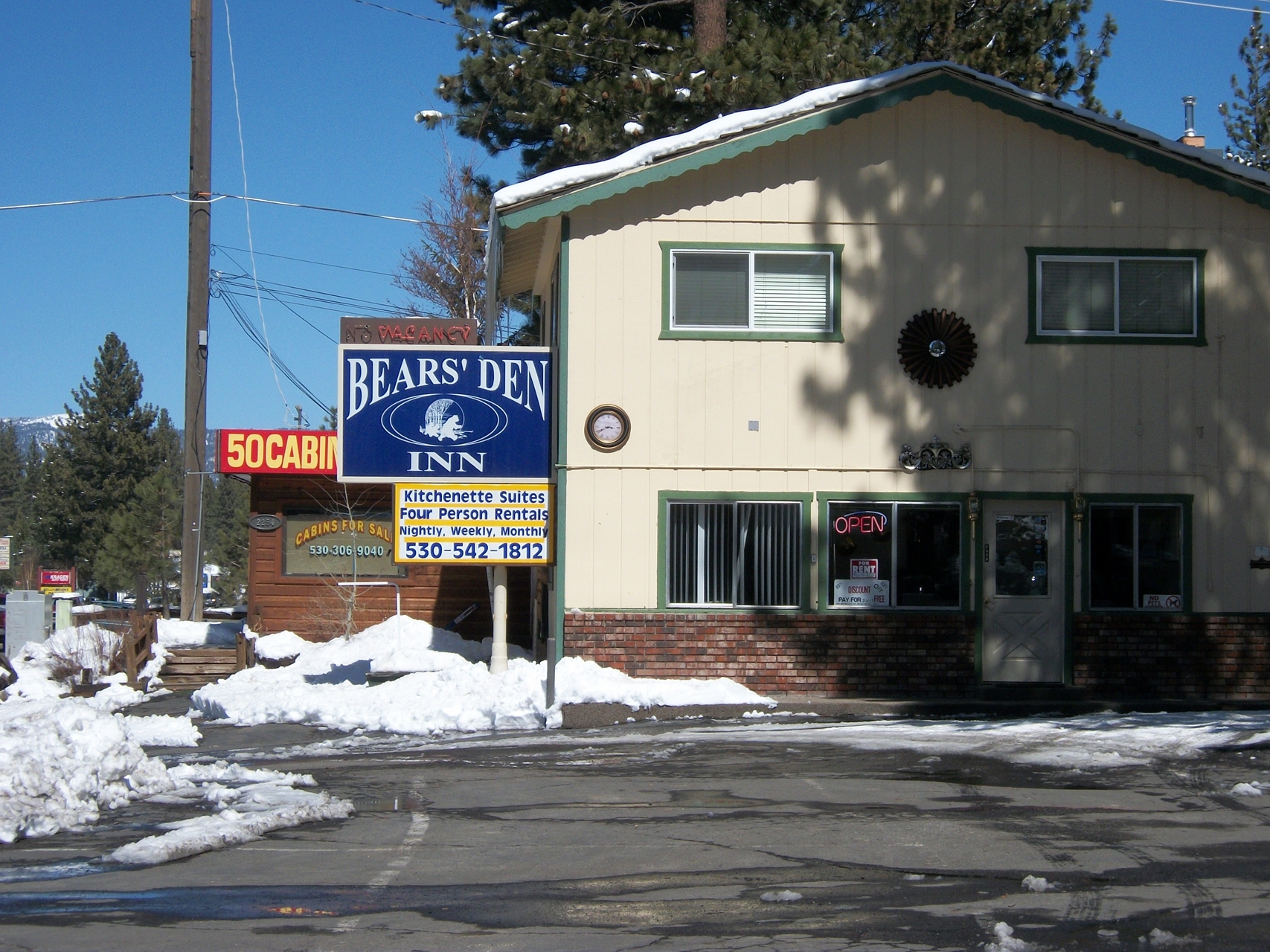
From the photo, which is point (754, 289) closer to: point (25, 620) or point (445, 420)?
point (445, 420)

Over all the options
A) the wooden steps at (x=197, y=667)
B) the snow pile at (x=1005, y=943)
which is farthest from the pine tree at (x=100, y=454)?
the snow pile at (x=1005, y=943)

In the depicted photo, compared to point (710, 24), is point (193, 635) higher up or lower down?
lower down

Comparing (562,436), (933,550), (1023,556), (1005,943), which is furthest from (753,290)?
(1005,943)

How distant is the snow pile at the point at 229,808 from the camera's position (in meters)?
7.74

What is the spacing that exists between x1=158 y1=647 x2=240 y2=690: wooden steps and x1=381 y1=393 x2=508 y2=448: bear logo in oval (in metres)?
7.16

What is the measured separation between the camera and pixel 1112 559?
47.9 ft

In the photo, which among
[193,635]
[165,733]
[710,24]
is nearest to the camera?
[165,733]

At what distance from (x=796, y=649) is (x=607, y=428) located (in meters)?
3.19

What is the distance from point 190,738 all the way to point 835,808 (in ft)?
22.1

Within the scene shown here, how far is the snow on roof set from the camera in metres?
14.0

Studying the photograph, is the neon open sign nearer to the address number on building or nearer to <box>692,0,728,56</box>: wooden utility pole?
the address number on building

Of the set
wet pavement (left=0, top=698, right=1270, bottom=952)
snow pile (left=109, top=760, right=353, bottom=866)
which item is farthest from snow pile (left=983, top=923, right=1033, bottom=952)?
snow pile (left=109, top=760, right=353, bottom=866)

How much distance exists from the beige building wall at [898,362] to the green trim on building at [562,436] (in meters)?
0.05

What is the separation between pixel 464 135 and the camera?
84.0 ft
